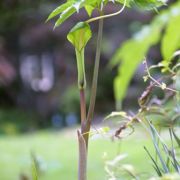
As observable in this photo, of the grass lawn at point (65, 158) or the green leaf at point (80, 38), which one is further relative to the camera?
the grass lawn at point (65, 158)

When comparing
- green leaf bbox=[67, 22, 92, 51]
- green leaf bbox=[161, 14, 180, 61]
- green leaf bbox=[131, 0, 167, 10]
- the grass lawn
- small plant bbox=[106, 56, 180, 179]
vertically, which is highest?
the grass lawn

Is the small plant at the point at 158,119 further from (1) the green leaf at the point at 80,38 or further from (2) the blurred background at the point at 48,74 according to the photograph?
(2) the blurred background at the point at 48,74

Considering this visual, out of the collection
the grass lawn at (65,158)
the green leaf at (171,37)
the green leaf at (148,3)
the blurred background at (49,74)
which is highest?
the blurred background at (49,74)

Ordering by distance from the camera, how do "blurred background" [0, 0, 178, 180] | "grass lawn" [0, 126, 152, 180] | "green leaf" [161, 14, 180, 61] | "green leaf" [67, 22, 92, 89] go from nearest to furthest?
"green leaf" [67, 22, 92, 89]
"green leaf" [161, 14, 180, 61]
"grass lawn" [0, 126, 152, 180]
"blurred background" [0, 0, 178, 180]

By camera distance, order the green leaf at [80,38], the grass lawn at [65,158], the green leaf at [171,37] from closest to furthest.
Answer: the green leaf at [80,38] < the green leaf at [171,37] < the grass lawn at [65,158]

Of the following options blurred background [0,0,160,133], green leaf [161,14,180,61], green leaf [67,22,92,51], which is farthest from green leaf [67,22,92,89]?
blurred background [0,0,160,133]

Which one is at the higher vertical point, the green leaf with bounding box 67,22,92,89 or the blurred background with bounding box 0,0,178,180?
the blurred background with bounding box 0,0,178,180

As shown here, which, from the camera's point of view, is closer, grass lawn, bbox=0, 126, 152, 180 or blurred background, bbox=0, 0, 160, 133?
grass lawn, bbox=0, 126, 152, 180

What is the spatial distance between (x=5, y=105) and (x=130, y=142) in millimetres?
5091

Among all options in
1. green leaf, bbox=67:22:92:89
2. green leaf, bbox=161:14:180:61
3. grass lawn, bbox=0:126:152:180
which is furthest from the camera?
grass lawn, bbox=0:126:152:180

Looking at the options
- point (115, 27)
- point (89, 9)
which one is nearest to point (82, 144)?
point (89, 9)

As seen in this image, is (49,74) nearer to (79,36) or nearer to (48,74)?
(48,74)

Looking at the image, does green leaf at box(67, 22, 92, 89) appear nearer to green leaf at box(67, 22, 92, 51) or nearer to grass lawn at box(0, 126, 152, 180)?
green leaf at box(67, 22, 92, 51)

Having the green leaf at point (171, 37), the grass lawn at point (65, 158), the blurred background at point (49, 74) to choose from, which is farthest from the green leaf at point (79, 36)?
the blurred background at point (49, 74)
